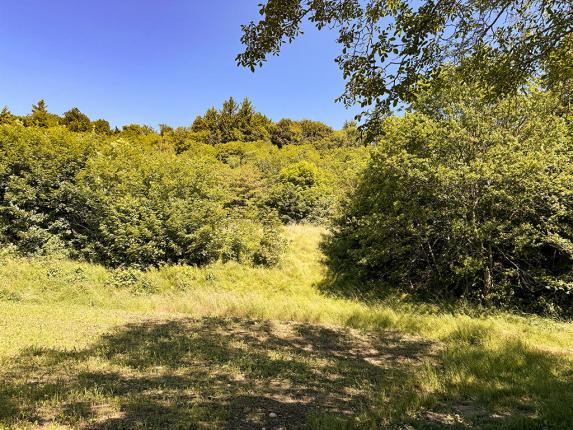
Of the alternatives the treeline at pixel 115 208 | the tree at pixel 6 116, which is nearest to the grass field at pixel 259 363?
the treeline at pixel 115 208

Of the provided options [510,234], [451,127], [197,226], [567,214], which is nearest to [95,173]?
[197,226]

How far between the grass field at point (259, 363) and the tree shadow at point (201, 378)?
3 centimetres

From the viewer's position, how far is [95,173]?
17.4 meters

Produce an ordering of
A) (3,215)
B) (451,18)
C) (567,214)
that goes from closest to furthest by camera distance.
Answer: (451,18) → (567,214) → (3,215)

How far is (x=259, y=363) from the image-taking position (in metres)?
6.84

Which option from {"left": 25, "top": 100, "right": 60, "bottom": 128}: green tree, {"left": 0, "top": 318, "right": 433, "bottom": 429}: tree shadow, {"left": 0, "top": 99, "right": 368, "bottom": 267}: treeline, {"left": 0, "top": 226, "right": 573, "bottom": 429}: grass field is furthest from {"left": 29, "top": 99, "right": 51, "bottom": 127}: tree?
{"left": 0, "top": 318, "right": 433, "bottom": 429}: tree shadow

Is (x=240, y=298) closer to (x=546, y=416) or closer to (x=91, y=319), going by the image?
(x=91, y=319)

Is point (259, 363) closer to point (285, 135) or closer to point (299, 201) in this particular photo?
point (299, 201)

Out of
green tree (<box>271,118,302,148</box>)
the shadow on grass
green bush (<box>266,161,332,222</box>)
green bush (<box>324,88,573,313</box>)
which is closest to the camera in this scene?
the shadow on grass

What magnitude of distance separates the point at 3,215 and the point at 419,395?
1780cm

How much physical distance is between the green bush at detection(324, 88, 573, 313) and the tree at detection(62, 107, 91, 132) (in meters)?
31.7

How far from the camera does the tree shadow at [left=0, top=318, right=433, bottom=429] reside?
14.7 ft

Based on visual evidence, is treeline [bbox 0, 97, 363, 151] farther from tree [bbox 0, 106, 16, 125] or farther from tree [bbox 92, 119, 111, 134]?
tree [bbox 0, 106, 16, 125]

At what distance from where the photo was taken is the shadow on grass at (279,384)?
4.39 metres
